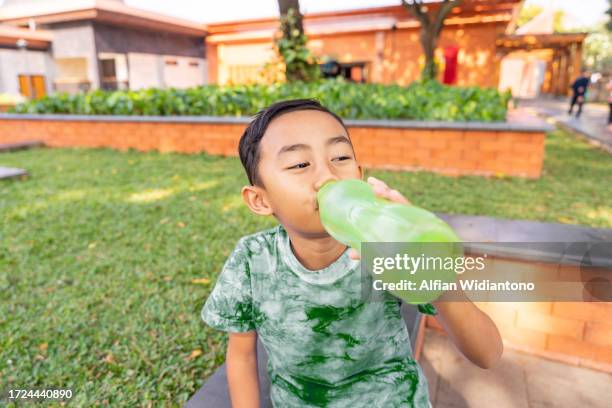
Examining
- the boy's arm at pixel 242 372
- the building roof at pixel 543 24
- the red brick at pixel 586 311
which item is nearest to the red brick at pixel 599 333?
the red brick at pixel 586 311

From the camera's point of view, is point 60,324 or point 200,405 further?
point 60,324

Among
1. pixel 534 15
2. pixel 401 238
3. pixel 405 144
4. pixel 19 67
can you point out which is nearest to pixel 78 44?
pixel 19 67

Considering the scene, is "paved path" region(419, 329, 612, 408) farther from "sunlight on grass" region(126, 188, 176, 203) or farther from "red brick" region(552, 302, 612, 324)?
"sunlight on grass" region(126, 188, 176, 203)

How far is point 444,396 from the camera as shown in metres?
2.08

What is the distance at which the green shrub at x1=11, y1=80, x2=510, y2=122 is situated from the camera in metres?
6.75

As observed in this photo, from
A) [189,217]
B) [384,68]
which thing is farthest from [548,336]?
[384,68]

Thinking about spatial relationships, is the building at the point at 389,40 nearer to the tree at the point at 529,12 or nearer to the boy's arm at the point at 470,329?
the boy's arm at the point at 470,329

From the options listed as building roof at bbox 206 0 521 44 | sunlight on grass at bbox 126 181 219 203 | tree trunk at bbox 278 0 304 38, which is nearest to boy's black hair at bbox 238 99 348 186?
sunlight on grass at bbox 126 181 219 203

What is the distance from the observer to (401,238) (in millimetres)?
707

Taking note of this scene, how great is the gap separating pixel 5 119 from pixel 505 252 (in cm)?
1191

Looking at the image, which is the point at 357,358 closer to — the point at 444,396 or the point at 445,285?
the point at 445,285

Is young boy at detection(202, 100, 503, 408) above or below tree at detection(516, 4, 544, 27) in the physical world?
below

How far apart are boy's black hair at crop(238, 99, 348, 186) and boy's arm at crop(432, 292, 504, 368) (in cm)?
58

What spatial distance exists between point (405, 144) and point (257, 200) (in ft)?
19.2
